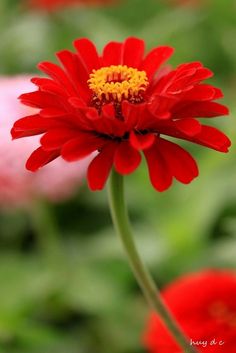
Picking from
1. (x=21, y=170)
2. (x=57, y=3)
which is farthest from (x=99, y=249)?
(x=57, y=3)

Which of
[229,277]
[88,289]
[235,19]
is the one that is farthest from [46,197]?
[235,19]

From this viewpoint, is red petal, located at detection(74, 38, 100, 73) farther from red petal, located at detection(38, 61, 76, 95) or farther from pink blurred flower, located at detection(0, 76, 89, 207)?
pink blurred flower, located at detection(0, 76, 89, 207)

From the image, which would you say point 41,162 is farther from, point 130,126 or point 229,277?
point 229,277

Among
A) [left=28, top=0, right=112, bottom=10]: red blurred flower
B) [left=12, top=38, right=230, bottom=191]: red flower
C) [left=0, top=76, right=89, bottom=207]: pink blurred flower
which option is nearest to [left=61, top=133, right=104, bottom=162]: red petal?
[left=12, top=38, right=230, bottom=191]: red flower

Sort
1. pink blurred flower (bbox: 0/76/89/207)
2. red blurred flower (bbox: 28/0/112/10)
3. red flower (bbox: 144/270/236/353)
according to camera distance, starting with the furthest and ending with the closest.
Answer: red blurred flower (bbox: 28/0/112/10) < pink blurred flower (bbox: 0/76/89/207) < red flower (bbox: 144/270/236/353)

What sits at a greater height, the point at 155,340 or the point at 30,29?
the point at 30,29

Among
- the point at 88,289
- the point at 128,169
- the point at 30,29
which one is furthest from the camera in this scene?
the point at 30,29

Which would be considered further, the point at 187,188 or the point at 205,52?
the point at 205,52

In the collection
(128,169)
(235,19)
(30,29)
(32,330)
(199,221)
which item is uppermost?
(30,29)
